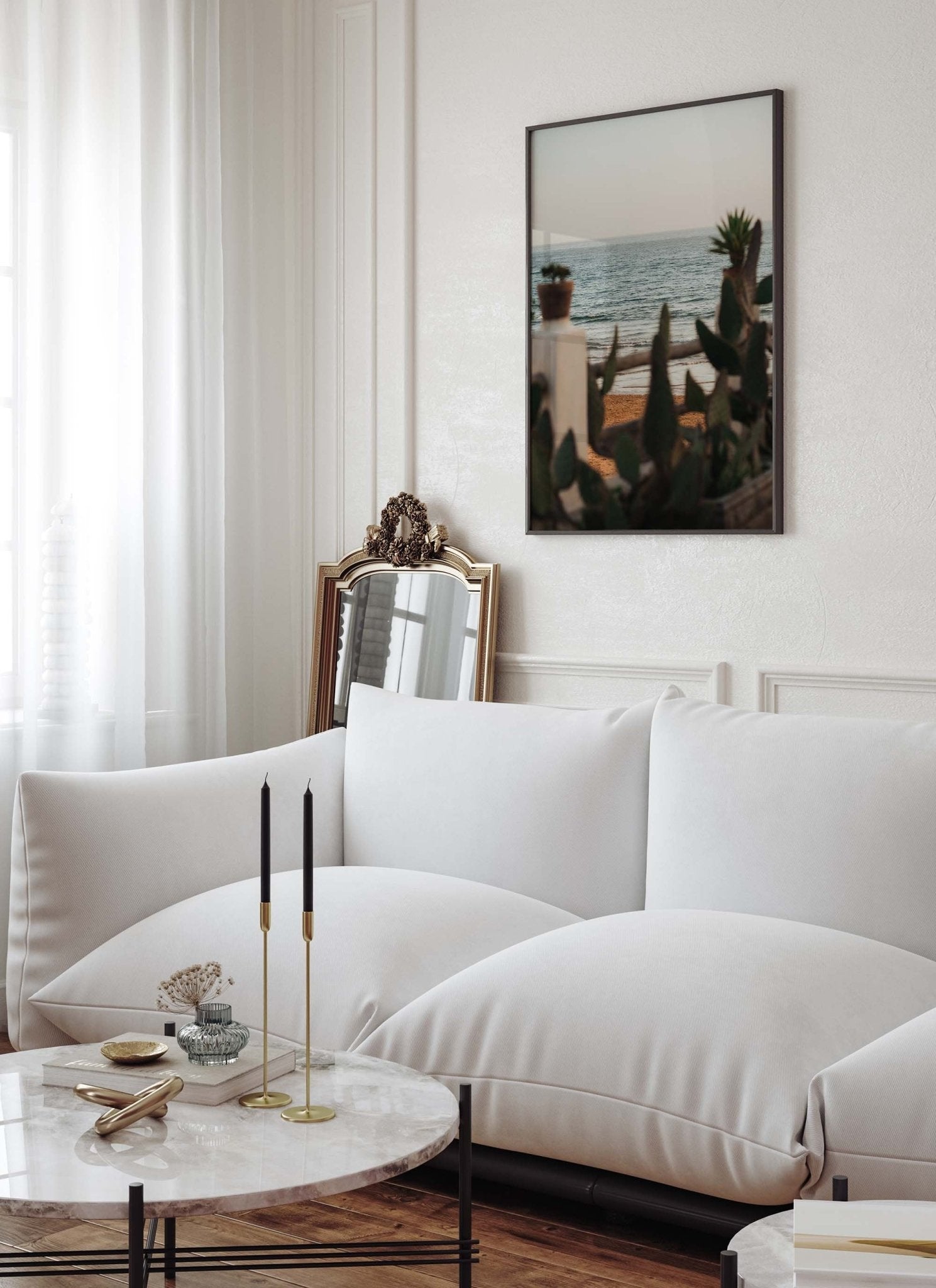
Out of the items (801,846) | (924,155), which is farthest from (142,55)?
(801,846)

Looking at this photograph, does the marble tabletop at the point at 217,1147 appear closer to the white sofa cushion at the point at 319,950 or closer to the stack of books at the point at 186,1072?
the stack of books at the point at 186,1072

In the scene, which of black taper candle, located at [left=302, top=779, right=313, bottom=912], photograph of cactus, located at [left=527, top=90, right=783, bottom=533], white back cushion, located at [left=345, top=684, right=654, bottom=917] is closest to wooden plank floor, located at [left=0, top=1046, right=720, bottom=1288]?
white back cushion, located at [left=345, top=684, right=654, bottom=917]

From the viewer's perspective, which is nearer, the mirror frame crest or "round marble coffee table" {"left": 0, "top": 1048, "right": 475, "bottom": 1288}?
"round marble coffee table" {"left": 0, "top": 1048, "right": 475, "bottom": 1288}

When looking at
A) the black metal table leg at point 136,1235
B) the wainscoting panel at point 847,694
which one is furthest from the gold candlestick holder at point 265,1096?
the wainscoting panel at point 847,694

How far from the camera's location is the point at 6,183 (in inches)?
137

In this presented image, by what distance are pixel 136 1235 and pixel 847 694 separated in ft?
7.25

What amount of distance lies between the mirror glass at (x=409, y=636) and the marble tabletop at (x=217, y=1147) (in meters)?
1.91

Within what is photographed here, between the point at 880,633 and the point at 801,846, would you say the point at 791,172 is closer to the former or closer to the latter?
the point at 880,633

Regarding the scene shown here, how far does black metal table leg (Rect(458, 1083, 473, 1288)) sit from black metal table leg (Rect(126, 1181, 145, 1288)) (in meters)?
0.44

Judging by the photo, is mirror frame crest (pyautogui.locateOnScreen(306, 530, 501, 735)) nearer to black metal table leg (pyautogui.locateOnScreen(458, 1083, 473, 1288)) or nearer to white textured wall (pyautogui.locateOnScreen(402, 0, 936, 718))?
white textured wall (pyautogui.locateOnScreen(402, 0, 936, 718))

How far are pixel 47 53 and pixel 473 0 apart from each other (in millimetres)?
1109

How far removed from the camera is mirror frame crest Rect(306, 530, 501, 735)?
12.5 feet

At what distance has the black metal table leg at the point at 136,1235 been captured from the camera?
4.98 ft

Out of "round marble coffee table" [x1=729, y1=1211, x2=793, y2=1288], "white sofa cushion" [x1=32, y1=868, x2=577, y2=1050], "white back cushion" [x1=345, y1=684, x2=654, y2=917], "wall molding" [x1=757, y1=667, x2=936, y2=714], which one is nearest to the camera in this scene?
"round marble coffee table" [x1=729, y1=1211, x2=793, y2=1288]
